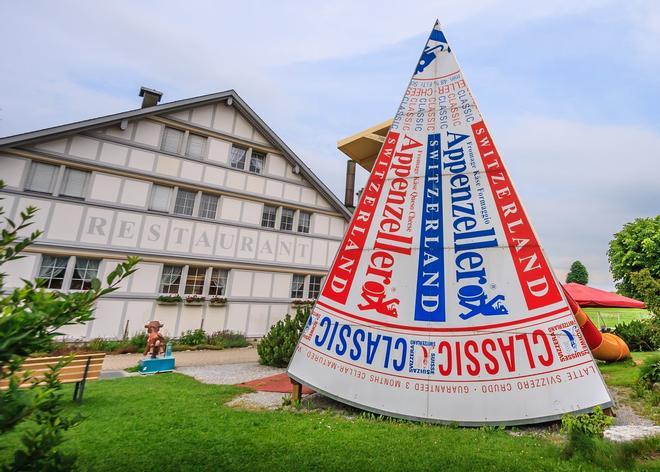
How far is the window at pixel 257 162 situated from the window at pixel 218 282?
5.32 m

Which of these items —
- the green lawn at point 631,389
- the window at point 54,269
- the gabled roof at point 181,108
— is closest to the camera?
the green lawn at point 631,389

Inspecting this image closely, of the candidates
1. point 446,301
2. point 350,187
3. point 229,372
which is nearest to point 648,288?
point 446,301

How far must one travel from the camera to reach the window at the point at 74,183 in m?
12.3

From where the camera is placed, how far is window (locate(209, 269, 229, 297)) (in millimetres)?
14602

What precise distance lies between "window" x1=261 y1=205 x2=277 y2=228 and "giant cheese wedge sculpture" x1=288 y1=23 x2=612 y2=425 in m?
10.5

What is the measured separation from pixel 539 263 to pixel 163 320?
1318 centimetres

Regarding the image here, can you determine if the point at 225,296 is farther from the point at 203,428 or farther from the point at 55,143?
the point at 203,428

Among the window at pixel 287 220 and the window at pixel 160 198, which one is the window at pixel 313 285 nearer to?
the window at pixel 287 220

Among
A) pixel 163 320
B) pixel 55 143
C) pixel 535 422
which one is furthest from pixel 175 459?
pixel 55 143

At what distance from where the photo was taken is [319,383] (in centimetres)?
549

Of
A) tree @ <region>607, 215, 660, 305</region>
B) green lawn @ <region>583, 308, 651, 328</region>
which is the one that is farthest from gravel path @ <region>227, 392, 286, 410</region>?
tree @ <region>607, 215, 660, 305</region>

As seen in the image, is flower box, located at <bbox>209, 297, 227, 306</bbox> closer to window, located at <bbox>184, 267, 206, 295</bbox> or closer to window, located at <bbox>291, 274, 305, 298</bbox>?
window, located at <bbox>184, 267, 206, 295</bbox>

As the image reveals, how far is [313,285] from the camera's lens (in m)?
17.2

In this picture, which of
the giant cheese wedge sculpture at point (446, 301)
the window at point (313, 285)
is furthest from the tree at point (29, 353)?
the window at point (313, 285)
